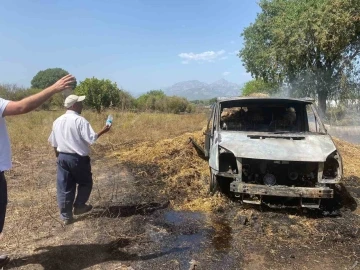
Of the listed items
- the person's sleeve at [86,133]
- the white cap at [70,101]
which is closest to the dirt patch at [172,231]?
the person's sleeve at [86,133]

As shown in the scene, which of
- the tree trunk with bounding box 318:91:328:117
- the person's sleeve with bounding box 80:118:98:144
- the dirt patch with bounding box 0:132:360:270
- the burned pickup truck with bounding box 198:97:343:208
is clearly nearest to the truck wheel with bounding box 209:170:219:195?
the burned pickup truck with bounding box 198:97:343:208

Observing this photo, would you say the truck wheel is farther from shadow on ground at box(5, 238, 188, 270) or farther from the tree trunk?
the tree trunk

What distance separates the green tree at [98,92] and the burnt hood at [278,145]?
17768mm

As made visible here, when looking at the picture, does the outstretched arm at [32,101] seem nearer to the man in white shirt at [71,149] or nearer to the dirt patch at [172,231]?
the man in white shirt at [71,149]

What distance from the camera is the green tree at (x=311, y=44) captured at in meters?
17.2

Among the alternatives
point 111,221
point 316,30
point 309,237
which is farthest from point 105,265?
point 316,30

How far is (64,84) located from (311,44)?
1871 centimetres

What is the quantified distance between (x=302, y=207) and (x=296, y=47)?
624 inches

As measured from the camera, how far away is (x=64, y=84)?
113 inches

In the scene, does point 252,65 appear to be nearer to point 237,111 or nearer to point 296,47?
point 296,47

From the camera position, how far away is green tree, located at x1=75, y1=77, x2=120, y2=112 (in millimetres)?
22434

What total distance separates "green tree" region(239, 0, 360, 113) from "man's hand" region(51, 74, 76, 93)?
17134 mm

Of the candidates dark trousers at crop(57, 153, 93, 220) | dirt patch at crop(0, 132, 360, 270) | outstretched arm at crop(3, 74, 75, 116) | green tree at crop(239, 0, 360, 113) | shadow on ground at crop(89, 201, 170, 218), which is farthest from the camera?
Answer: green tree at crop(239, 0, 360, 113)

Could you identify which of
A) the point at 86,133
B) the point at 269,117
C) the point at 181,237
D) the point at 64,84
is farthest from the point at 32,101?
the point at 269,117
